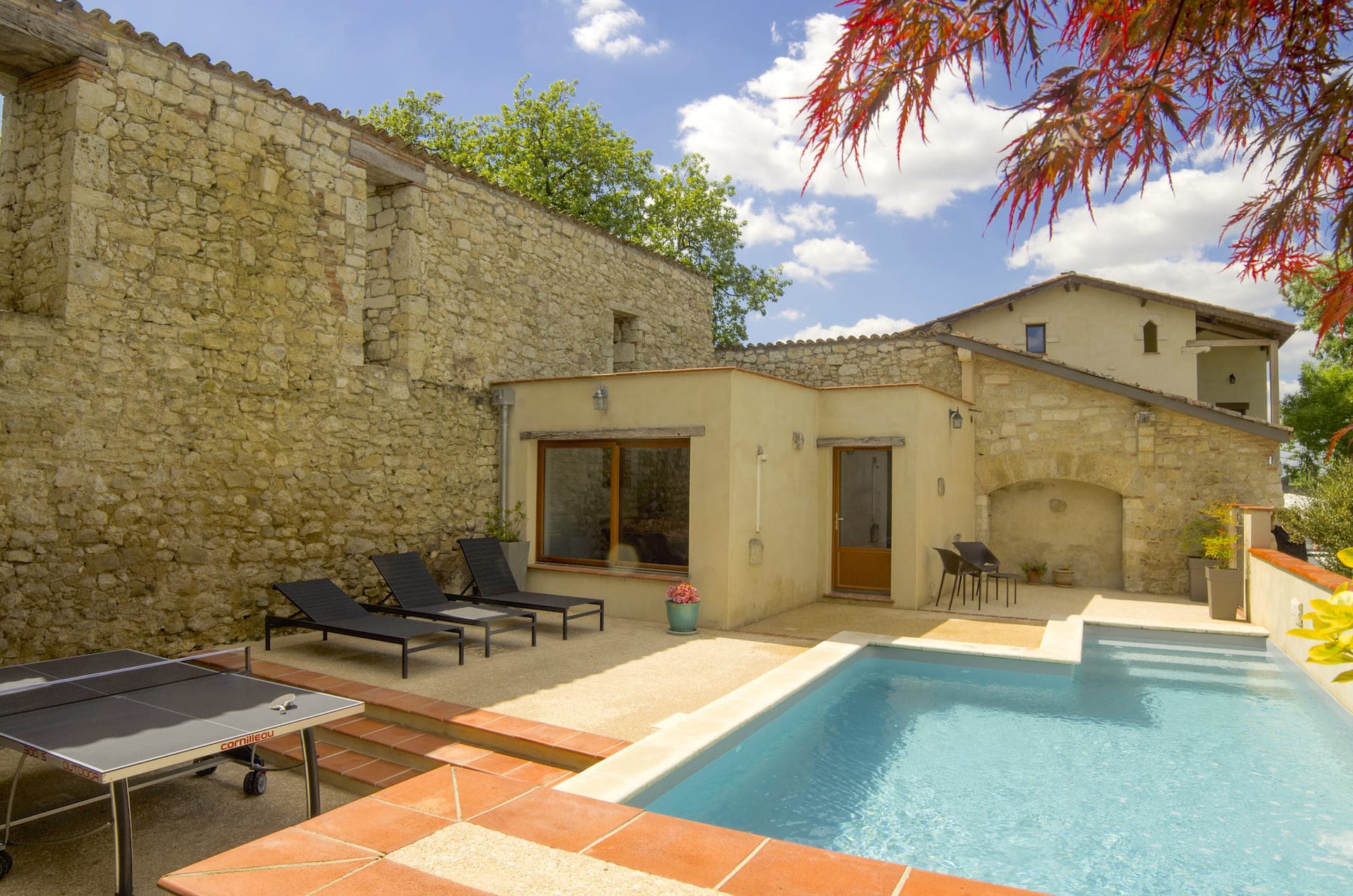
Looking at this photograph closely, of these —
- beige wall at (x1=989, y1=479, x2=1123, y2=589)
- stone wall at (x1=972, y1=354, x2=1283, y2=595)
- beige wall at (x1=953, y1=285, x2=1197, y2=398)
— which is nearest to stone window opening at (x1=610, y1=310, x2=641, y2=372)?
stone wall at (x1=972, y1=354, x2=1283, y2=595)

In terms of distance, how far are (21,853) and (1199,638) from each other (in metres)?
10.1

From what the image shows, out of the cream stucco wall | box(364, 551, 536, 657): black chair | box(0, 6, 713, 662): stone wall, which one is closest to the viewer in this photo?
box(0, 6, 713, 662): stone wall

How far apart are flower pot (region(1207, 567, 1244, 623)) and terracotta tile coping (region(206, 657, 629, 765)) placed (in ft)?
28.0

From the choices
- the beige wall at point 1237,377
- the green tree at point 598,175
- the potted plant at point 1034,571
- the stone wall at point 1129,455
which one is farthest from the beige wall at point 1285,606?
the green tree at point 598,175

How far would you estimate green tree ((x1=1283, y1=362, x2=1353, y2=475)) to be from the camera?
2608cm

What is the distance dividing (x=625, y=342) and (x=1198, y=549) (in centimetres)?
909

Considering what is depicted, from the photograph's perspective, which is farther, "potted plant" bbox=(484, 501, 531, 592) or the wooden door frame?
the wooden door frame

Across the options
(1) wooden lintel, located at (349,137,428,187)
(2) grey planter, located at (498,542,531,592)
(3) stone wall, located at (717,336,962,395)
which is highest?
(1) wooden lintel, located at (349,137,428,187)

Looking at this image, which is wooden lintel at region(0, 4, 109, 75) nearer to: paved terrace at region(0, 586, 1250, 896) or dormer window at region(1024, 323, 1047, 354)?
paved terrace at region(0, 586, 1250, 896)

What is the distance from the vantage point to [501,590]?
28.2 ft

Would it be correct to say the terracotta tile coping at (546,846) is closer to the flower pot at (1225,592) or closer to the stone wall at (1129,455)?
the flower pot at (1225,592)

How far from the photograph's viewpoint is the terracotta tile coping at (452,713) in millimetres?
4637

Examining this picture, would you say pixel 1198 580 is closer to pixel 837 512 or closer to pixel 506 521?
pixel 837 512

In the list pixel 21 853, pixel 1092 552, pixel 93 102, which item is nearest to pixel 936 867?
pixel 21 853
